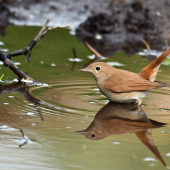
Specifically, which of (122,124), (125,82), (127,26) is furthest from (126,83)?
(127,26)

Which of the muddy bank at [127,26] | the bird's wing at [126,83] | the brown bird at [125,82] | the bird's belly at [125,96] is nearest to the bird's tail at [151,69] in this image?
the brown bird at [125,82]

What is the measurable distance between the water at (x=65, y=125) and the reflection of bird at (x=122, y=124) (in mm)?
72

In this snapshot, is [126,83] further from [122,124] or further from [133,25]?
[133,25]

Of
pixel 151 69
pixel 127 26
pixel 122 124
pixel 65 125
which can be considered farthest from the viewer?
pixel 127 26

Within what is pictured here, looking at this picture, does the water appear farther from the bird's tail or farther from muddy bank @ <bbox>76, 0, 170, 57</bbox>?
muddy bank @ <bbox>76, 0, 170, 57</bbox>

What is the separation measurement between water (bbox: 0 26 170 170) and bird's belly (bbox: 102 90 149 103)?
0.12 metres

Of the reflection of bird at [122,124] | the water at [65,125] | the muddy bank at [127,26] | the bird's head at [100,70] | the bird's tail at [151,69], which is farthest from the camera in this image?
the muddy bank at [127,26]

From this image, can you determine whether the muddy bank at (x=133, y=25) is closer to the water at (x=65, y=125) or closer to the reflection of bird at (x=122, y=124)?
the water at (x=65, y=125)

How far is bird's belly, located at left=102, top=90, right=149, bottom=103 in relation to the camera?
4.80m

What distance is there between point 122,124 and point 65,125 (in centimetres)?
63

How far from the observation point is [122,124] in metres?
4.05

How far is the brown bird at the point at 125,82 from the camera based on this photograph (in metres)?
4.77

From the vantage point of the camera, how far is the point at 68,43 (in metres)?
8.73

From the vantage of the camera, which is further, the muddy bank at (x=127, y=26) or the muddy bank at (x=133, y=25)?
the muddy bank at (x=133, y=25)
